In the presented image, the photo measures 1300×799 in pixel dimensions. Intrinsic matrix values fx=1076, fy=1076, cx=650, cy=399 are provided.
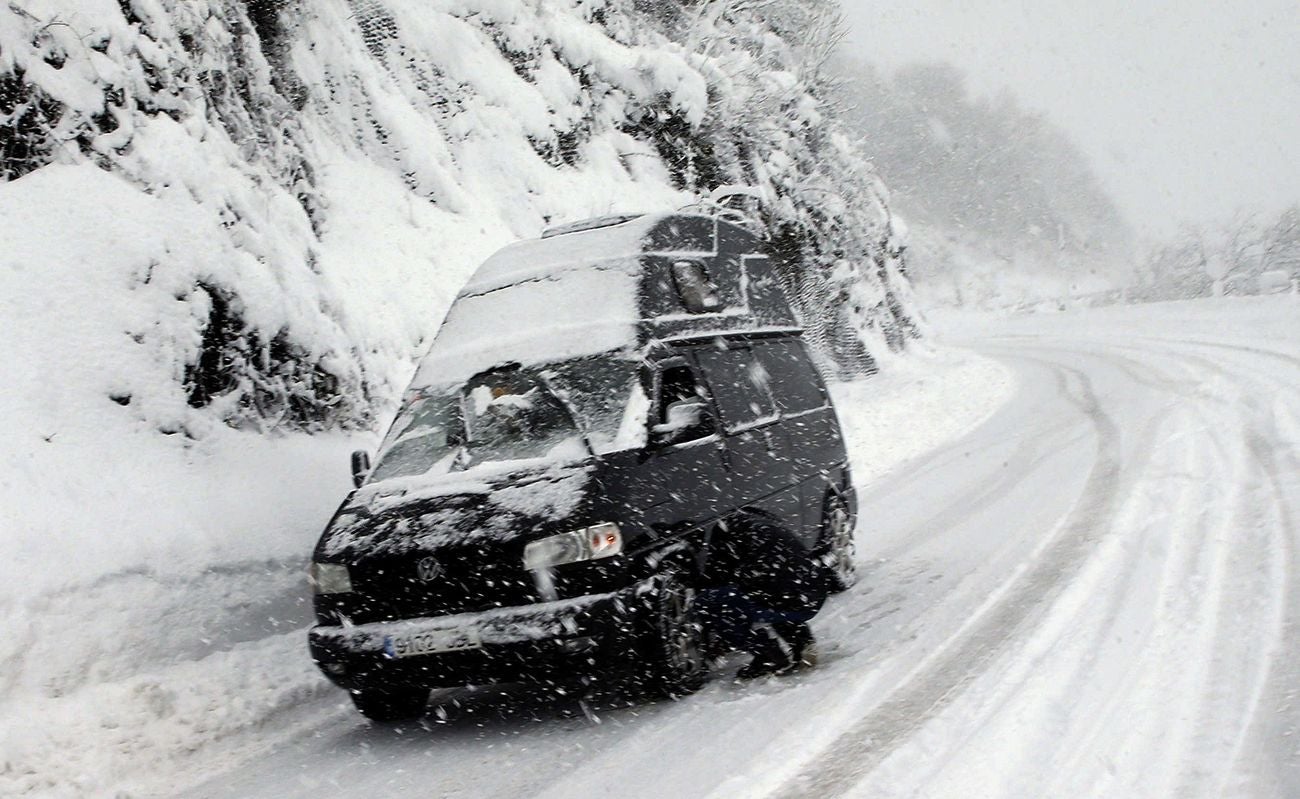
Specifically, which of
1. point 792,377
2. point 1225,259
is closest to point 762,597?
point 792,377

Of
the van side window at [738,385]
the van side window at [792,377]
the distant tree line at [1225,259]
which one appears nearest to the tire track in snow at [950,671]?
the van side window at [738,385]

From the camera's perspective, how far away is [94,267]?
24.3 ft

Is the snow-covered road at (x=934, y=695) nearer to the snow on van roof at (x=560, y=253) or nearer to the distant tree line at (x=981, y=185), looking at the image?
the snow on van roof at (x=560, y=253)

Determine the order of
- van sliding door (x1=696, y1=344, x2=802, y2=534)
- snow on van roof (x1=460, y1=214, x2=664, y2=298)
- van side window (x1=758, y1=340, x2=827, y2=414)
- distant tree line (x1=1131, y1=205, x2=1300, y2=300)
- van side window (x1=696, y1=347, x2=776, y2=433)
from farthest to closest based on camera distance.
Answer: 1. distant tree line (x1=1131, y1=205, x2=1300, y2=300)
2. van side window (x1=758, y1=340, x2=827, y2=414)
3. snow on van roof (x1=460, y1=214, x2=664, y2=298)
4. van side window (x1=696, y1=347, x2=776, y2=433)
5. van sliding door (x1=696, y1=344, x2=802, y2=534)

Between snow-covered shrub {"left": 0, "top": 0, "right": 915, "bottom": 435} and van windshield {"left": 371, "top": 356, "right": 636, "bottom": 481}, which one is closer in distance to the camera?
van windshield {"left": 371, "top": 356, "right": 636, "bottom": 481}

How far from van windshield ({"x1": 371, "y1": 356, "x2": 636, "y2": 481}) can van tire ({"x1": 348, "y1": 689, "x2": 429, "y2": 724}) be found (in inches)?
46.0

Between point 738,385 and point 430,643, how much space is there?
263 centimetres

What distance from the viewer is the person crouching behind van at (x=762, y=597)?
18.6 ft

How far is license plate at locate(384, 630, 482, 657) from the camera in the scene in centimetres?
495

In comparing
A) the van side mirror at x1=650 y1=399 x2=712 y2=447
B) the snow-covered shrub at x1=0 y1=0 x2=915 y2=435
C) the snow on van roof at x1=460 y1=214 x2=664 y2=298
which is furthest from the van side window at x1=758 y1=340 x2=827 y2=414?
the snow-covered shrub at x1=0 y1=0 x2=915 y2=435

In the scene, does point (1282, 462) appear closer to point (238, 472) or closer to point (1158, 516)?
point (1158, 516)

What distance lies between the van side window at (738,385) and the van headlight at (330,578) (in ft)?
7.57

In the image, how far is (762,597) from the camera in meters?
5.92

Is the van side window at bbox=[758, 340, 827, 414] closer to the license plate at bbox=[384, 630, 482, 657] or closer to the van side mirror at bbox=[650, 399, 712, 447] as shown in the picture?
the van side mirror at bbox=[650, 399, 712, 447]
